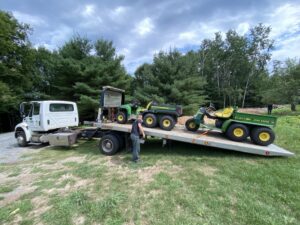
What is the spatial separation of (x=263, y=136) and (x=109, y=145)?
4873 mm

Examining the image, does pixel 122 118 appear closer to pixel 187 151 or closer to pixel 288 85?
pixel 187 151

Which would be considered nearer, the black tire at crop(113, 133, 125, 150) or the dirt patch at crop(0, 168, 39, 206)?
the dirt patch at crop(0, 168, 39, 206)

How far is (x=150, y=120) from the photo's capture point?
6270 mm

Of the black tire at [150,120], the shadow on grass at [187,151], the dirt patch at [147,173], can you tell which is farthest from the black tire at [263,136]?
the black tire at [150,120]

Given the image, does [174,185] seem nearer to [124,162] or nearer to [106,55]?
[124,162]

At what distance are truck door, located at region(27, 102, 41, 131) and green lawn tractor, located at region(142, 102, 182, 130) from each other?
15.8 feet

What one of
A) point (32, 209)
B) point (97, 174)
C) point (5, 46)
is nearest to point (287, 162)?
point (97, 174)

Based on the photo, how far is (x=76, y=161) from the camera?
18.3 feet

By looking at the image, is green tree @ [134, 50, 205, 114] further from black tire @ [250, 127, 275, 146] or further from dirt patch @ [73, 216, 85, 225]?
dirt patch @ [73, 216, 85, 225]

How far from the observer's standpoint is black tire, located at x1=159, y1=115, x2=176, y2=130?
6.07m

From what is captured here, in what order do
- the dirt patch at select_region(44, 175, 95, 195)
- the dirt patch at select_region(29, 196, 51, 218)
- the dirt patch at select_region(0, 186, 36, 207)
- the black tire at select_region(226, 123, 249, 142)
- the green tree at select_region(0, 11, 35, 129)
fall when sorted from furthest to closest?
the green tree at select_region(0, 11, 35, 129), the black tire at select_region(226, 123, 249, 142), the dirt patch at select_region(44, 175, 95, 195), the dirt patch at select_region(0, 186, 36, 207), the dirt patch at select_region(29, 196, 51, 218)

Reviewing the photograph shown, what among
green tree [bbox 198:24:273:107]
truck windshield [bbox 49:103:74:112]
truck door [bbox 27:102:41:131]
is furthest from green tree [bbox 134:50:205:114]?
green tree [bbox 198:24:273:107]

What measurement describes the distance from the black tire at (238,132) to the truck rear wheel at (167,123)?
181 centimetres

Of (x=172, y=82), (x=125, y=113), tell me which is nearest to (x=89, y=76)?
(x=172, y=82)
